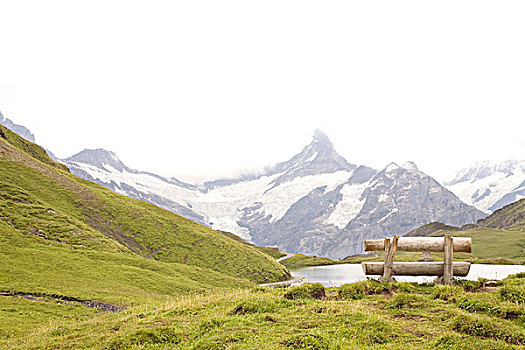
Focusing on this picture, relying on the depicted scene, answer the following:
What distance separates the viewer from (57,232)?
214ft

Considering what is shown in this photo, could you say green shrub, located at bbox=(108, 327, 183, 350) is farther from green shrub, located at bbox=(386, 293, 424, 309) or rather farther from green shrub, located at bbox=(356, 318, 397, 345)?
green shrub, located at bbox=(386, 293, 424, 309)

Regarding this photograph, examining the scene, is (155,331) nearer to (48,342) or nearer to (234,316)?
(234,316)

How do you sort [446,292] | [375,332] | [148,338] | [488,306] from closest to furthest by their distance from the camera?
[375,332] → [488,306] → [148,338] → [446,292]

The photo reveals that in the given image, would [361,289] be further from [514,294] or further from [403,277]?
[403,277]

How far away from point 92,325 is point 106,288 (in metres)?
27.2

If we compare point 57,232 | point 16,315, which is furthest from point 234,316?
point 57,232

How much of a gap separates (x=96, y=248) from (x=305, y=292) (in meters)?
55.3

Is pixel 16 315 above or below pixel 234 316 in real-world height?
below

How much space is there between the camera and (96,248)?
65.6 m

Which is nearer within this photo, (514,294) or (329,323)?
(329,323)

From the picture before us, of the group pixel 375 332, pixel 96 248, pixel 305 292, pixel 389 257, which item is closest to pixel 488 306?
pixel 375 332

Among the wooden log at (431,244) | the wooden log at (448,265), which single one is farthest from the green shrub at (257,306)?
the wooden log at (448,265)

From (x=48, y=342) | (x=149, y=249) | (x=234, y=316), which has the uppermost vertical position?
(x=234, y=316)

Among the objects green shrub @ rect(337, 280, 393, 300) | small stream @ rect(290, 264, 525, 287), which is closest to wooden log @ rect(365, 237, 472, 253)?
green shrub @ rect(337, 280, 393, 300)
